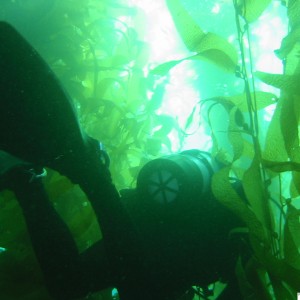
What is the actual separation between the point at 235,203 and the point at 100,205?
692 mm

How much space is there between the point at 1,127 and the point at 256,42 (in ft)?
26.1

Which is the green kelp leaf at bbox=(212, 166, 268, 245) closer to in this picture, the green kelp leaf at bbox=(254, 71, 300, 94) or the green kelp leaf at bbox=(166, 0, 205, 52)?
the green kelp leaf at bbox=(254, 71, 300, 94)

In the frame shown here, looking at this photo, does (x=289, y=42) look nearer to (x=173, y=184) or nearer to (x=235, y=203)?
(x=235, y=203)

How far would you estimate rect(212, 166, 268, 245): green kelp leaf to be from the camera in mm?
1515

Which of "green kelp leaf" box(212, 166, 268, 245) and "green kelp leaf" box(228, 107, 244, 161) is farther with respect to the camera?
"green kelp leaf" box(228, 107, 244, 161)

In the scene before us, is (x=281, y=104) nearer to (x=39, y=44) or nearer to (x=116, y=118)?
(x=116, y=118)

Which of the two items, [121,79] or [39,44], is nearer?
[39,44]

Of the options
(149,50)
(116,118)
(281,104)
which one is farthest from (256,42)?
(281,104)

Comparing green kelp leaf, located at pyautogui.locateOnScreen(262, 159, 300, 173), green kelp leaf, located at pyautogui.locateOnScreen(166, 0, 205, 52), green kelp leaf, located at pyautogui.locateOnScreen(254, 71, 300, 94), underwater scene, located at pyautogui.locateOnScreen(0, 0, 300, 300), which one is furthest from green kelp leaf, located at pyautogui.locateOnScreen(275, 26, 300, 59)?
green kelp leaf, located at pyautogui.locateOnScreen(262, 159, 300, 173)

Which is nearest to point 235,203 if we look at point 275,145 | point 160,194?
point 275,145

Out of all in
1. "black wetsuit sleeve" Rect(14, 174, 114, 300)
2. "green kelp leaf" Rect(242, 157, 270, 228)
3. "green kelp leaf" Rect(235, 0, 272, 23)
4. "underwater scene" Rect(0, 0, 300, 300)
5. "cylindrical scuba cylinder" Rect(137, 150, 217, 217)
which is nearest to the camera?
"underwater scene" Rect(0, 0, 300, 300)

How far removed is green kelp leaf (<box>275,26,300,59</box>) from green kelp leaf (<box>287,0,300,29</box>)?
0.04 m

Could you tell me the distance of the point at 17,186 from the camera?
5.62ft

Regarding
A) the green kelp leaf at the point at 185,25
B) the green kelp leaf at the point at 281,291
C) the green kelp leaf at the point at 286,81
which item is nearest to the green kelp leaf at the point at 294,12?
the green kelp leaf at the point at 286,81
